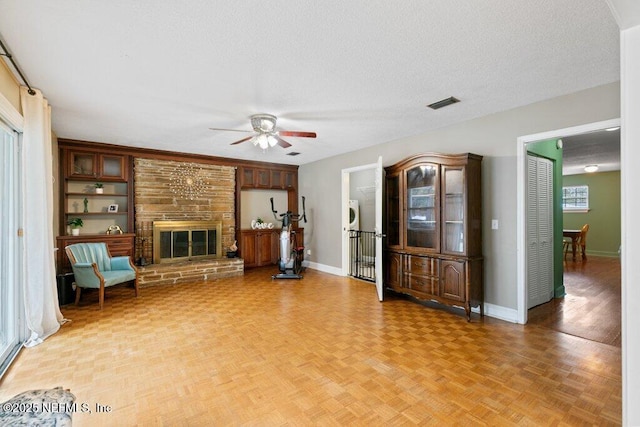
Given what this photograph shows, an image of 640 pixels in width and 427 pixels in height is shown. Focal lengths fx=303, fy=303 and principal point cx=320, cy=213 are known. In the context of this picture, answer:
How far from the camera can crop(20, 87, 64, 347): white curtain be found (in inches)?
113

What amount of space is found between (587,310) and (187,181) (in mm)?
6664

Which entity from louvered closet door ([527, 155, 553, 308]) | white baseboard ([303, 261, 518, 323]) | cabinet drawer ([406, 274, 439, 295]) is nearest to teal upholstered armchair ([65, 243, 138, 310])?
cabinet drawer ([406, 274, 439, 295])

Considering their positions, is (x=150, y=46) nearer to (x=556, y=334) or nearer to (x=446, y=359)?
(x=446, y=359)

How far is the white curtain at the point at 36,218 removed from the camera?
9.40 ft

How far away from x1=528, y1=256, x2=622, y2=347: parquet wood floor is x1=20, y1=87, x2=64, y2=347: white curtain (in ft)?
17.0

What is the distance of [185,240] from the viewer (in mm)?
5949

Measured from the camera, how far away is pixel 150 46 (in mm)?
2166

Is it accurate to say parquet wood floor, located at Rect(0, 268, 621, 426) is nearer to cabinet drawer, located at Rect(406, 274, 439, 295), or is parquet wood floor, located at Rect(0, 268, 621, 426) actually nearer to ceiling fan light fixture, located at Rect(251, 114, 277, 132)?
cabinet drawer, located at Rect(406, 274, 439, 295)

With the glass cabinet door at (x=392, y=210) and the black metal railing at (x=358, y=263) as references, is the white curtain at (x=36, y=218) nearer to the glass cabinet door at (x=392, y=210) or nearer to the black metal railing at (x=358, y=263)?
the glass cabinet door at (x=392, y=210)

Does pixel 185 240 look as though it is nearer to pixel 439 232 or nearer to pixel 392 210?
pixel 392 210

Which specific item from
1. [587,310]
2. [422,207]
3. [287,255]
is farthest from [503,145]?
[287,255]

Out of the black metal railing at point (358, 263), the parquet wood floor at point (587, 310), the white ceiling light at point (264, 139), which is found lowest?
the parquet wood floor at point (587, 310)

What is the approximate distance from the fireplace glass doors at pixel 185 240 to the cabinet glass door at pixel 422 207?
3952 mm

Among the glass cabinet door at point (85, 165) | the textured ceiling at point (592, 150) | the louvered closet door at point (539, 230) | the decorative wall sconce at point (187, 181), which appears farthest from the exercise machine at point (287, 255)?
the textured ceiling at point (592, 150)
